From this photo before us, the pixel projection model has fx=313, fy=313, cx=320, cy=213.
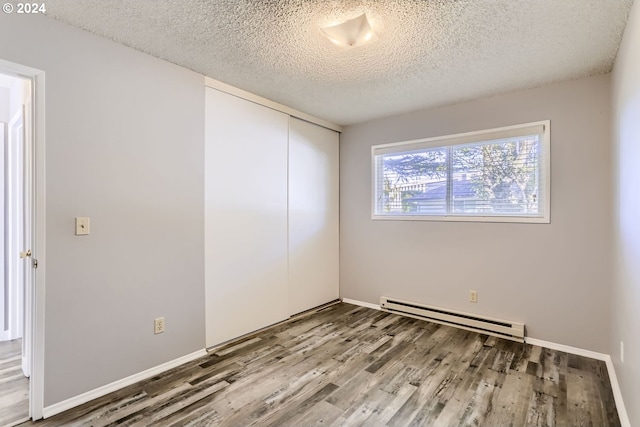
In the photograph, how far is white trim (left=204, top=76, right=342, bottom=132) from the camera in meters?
2.85

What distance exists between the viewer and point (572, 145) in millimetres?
2797

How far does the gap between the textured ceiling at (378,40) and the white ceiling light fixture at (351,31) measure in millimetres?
48

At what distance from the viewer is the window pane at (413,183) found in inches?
142

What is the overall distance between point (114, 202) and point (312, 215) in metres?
2.27

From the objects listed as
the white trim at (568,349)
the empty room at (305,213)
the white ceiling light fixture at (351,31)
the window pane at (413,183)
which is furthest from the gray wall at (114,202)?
the white trim at (568,349)

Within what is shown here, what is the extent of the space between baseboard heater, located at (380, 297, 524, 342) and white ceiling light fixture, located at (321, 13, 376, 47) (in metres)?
2.89

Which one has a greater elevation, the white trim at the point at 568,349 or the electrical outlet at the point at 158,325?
the electrical outlet at the point at 158,325

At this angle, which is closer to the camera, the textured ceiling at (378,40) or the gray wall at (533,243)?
the textured ceiling at (378,40)

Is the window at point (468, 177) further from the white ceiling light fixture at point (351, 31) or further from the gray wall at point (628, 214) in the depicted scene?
the white ceiling light fixture at point (351, 31)

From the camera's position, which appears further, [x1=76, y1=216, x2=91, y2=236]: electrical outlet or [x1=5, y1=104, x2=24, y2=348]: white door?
[x1=5, y1=104, x2=24, y2=348]: white door

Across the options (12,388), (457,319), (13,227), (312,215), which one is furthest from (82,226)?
(457,319)

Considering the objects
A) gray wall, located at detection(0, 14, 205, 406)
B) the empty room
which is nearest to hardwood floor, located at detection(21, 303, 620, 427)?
the empty room

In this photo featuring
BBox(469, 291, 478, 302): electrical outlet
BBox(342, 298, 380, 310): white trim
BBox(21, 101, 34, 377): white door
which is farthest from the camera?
BBox(342, 298, 380, 310): white trim

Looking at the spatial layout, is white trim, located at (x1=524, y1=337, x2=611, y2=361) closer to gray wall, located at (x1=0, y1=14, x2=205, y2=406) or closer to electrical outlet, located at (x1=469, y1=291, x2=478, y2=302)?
electrical outlet, located at (x1=469, y1=291, x2=478, y2=302)
